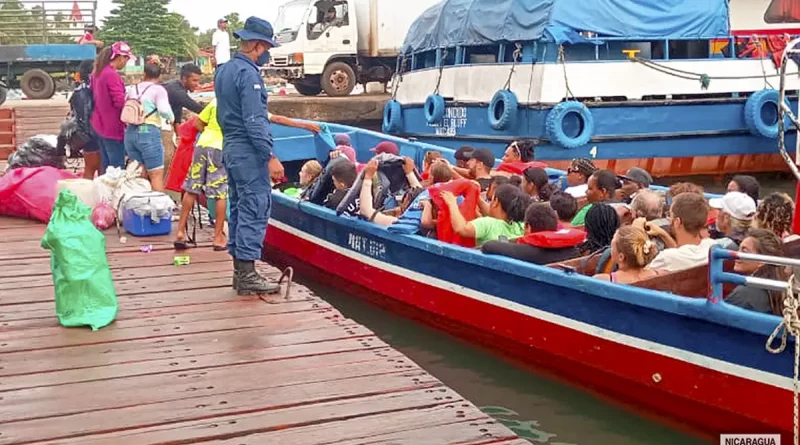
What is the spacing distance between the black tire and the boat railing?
55.9 ft

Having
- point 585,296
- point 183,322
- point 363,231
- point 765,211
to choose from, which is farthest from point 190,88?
point 765,211

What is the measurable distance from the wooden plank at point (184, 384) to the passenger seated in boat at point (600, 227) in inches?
72.7

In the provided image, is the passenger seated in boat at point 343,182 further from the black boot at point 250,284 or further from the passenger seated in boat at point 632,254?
the passenger seated in boat at point 632,254

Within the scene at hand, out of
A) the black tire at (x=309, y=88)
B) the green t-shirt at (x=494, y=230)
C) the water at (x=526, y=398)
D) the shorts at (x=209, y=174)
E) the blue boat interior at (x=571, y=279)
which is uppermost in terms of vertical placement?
the black tire at (x=309, y=88)

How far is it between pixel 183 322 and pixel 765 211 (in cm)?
339

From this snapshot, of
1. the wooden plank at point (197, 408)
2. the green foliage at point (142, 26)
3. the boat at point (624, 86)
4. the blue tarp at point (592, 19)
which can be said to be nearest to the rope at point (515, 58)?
the boat at point (624, 86)

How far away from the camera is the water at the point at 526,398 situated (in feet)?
17.1

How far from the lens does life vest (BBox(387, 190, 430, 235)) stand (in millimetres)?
6750

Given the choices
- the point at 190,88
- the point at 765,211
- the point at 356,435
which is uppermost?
the point at 190,88

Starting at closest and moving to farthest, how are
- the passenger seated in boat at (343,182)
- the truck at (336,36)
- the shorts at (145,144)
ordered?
the passenger seated in boat at (343,182)
the shorts at (145,144)
the truck at (336,36)

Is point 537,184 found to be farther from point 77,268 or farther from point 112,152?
point 112,152

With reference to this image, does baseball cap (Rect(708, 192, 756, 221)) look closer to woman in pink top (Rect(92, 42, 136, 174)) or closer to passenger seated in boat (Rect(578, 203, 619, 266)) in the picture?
passenger seated in boat (Rect(578, 203, 619, 266))

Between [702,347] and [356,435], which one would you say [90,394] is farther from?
[702,347]

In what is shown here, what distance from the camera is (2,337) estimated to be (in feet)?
15.7
